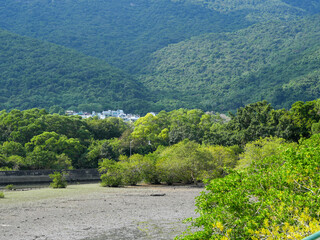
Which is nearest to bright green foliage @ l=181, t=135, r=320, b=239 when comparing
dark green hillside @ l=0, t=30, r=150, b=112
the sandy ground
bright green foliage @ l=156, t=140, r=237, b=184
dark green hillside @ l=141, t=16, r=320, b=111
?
the sandy ground

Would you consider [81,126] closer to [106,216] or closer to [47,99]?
[106,216]

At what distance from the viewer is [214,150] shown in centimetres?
4266

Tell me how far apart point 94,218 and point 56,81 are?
134 meters

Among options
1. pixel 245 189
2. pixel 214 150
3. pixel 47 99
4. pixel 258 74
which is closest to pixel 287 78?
pixel 258 74

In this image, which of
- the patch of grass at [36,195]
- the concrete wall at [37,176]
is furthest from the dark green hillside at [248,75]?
the patch of grass at [36,195]

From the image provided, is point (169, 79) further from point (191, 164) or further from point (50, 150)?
point (191, 164)

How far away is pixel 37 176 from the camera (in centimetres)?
4238

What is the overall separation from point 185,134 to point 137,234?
159 ft

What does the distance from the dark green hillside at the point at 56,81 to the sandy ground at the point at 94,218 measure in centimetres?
10520

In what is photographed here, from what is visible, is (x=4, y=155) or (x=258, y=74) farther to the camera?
(x=258, y=74)

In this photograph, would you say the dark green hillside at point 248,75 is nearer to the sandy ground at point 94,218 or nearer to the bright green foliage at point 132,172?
the bright green foliage at point 132,172

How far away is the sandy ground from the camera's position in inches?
588

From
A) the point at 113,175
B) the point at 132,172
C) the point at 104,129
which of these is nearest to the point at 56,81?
the point at 104,129

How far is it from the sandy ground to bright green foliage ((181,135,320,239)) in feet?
19.8
